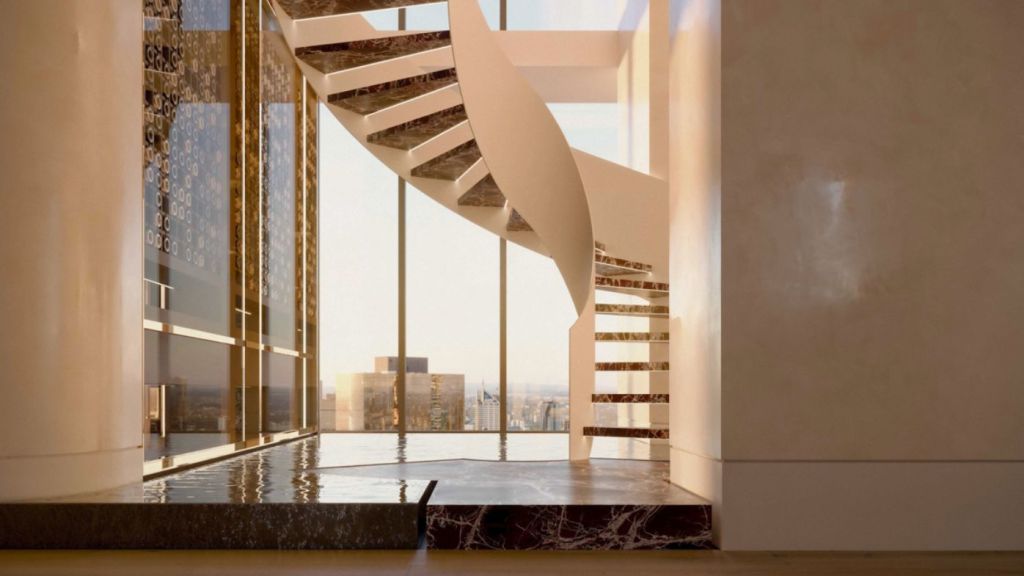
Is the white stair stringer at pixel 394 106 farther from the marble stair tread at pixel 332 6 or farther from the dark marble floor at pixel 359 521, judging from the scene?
the dark marble floor at pixel 359 521

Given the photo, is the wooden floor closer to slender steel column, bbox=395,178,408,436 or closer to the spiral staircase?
the spiral staircase

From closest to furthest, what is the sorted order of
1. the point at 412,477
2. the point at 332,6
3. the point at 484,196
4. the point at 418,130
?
the point at 412,477, the point at 332,6, the point at 418,130, the point at 484,196

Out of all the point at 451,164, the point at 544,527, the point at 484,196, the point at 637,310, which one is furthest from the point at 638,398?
the point at 451,164

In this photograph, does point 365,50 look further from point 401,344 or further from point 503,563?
point 503,563

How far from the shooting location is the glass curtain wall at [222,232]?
4.17 metres

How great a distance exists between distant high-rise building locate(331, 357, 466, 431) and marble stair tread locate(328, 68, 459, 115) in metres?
2.73

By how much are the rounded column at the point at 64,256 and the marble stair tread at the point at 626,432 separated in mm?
2276

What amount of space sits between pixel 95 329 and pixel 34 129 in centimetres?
78

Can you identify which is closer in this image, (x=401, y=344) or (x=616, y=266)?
(x=616, y=266)

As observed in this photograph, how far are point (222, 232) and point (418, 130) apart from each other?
1585 millimetres

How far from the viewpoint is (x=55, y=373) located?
11.0 feet

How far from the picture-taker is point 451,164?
6.30 m

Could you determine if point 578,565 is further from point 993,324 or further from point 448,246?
point 448,246

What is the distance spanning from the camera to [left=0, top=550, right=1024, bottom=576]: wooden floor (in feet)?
8.72
